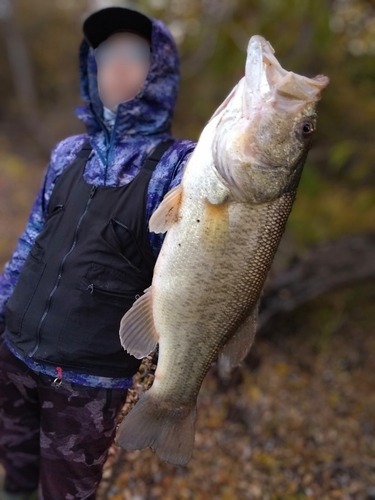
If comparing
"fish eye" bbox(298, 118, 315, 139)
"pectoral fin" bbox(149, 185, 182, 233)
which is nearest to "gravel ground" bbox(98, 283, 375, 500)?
"pectoral fin" bbox(149, 185, 182, 233)

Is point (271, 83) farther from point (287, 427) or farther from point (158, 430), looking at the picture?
point (287, 427)

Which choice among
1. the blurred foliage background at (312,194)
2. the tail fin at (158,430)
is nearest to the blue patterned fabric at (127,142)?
the tail fin at (158,430)

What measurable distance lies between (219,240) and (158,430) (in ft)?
2.95

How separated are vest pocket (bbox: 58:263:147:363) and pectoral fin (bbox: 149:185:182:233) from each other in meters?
0.36

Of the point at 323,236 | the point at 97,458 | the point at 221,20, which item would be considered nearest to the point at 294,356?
the point at 323,236

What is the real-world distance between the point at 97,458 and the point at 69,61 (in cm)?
1287

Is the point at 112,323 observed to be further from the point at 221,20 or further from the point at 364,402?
the point at 221,20

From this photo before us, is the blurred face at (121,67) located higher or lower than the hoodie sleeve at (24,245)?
higher

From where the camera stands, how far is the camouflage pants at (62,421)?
202cm

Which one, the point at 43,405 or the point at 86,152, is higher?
the point at 86,152

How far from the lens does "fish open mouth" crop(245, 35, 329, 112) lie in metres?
1.51

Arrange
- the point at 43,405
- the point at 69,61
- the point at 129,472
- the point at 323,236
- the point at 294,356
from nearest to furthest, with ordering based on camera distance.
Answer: the point at 43,405, the point at 129,472, the point at 294,356, the point at 323,236, the point at 69,61

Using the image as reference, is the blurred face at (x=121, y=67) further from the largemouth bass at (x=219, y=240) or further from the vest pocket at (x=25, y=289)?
the vest pocket at (x=25, y=289)

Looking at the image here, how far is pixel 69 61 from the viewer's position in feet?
42.0
